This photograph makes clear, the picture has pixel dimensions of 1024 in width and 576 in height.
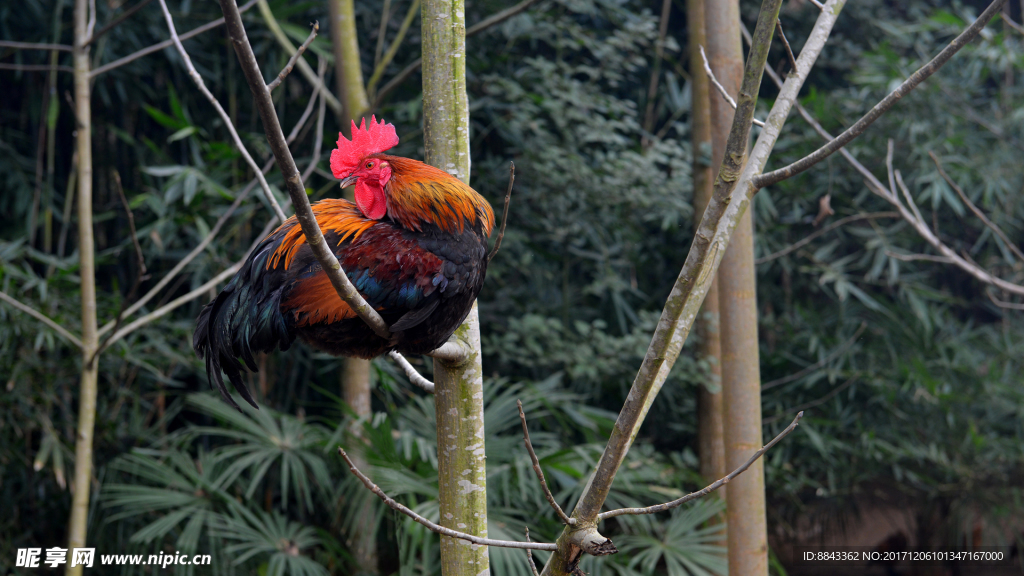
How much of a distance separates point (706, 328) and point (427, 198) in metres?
1.99

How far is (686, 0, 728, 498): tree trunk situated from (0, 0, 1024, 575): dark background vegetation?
0.27ft

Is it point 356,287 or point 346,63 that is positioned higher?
point 346,63

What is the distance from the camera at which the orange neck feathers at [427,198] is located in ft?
3.81

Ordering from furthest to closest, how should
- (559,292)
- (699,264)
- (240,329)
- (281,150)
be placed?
(559,292)
(240,329)
(699,264)
(281,150)

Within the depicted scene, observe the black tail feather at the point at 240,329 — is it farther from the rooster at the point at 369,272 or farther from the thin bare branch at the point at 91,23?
the thin bare branch at the point at 91,23

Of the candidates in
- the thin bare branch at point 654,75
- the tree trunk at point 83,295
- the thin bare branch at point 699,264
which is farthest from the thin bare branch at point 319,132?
the thin bare branch at point 654,75

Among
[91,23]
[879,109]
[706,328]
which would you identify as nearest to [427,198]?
[879,109]

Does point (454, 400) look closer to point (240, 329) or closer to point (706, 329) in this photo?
point (240, 329)

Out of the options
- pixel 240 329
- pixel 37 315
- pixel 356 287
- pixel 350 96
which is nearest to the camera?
pixel 356 287

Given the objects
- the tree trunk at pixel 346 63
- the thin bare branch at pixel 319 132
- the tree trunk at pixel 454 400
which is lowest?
the tree trunk at pixel 454 400

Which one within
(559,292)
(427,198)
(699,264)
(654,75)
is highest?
(654,75)

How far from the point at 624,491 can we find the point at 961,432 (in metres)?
1.90

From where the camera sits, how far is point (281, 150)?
658 mm

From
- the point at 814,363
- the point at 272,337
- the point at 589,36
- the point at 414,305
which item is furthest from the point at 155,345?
the point at 814,363
